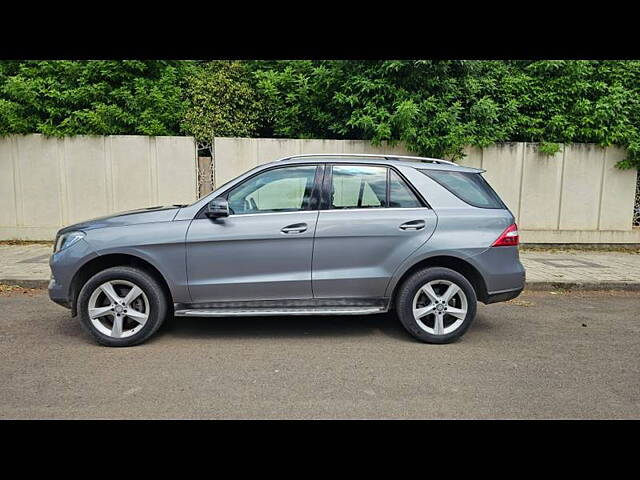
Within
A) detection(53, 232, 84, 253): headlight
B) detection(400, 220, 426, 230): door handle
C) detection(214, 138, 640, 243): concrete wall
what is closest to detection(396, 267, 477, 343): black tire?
detection(400, 220, 426, 230): door handle

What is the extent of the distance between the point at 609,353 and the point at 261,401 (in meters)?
3.44

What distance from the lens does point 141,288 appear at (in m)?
4.77

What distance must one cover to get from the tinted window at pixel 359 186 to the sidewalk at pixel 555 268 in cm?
358

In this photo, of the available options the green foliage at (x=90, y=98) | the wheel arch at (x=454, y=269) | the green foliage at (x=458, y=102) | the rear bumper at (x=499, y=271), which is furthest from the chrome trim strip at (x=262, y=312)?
the green foliage at (x=90, y=98)

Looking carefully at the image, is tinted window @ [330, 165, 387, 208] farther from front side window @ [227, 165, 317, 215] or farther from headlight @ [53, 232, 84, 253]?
headlight @ [53, 232, 84, 253]

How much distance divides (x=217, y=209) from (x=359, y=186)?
1.46m

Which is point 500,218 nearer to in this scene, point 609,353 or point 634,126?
point 609,353

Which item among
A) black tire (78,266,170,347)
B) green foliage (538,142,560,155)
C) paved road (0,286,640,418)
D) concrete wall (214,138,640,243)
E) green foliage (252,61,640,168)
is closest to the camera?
paved road (0,286,640,418)

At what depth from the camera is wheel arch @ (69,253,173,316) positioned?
15.9 ft

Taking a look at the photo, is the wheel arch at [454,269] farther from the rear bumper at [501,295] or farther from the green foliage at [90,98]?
the green foliage at [90,98]

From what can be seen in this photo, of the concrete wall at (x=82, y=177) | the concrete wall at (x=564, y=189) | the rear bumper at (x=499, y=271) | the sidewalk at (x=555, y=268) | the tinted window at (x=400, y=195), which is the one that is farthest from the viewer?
the concrete wall at (x=564, y=189)

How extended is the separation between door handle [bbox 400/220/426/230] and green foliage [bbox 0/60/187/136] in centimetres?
633

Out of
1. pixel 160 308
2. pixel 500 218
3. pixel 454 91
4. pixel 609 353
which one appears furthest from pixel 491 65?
pixel 160 308

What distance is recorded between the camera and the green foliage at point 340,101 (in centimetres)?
931
